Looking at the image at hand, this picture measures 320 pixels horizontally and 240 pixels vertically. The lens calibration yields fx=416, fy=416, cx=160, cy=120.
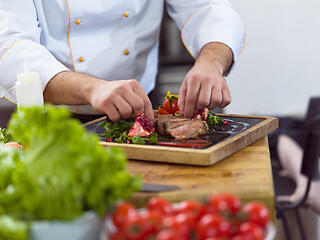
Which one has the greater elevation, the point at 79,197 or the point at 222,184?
the point at 79,197

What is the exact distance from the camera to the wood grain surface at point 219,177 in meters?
0.99

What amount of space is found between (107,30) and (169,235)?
1.55 meters

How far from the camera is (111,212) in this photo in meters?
0.78

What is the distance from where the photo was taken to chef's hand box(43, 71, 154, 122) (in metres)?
1.50

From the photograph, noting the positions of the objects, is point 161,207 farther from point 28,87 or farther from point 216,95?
point 216,95

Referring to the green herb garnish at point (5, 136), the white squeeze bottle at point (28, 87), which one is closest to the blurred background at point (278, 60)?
the green herb garnish at point (5, 136)

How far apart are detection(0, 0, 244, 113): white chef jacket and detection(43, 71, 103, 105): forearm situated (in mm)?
180

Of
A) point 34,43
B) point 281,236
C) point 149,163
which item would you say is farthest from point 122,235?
point 281,236

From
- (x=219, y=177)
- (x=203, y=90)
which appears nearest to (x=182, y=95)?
(x=203, y=90)

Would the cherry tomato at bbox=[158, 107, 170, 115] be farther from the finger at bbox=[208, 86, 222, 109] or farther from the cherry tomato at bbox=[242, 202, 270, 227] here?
the cherry tomato at bbox=[242, 202, 270, 227]

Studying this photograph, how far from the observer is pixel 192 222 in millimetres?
703

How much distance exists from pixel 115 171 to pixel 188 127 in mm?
812

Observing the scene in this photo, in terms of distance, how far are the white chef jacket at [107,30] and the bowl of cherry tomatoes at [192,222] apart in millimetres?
1136

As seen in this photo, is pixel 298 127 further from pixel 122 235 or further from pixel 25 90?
pixel 122 235
